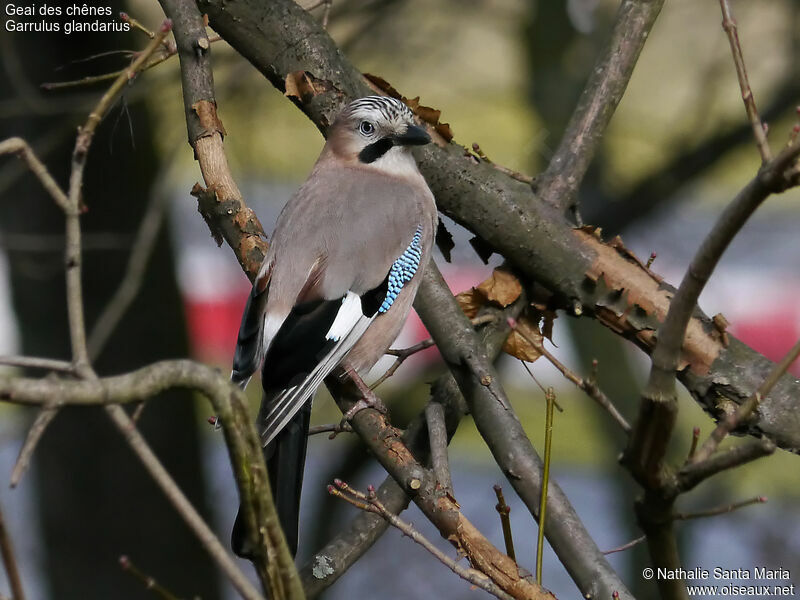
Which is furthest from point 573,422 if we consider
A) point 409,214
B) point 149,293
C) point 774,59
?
point 409,214

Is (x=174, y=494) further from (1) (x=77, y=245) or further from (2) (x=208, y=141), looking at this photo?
(2) (x=208, y=141)

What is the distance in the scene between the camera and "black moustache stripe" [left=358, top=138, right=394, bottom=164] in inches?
129

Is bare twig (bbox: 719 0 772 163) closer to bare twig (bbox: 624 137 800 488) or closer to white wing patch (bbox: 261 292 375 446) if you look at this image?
bare twig (bbox: 624 137 800 488)

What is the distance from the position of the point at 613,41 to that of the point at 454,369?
109 centimetres

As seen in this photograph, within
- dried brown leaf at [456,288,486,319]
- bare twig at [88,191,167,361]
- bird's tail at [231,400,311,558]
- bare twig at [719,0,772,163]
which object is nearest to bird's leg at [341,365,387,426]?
bird's tail at [231,400,311,558]

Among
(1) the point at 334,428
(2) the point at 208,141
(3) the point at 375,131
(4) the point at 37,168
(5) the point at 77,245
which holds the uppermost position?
(3) the point at 375,131

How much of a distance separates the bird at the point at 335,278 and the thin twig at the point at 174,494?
3.59 ft

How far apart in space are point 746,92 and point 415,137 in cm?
141

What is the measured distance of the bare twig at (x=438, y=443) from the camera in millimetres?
2252

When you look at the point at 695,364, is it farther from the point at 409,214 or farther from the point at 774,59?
the point at 774,59

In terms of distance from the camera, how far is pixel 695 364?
2.65 meters

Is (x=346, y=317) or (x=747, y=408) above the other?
(x=346, y=317)

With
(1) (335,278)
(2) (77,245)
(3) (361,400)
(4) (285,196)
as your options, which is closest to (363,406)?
(3) (361,400)

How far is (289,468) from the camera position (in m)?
2.50
